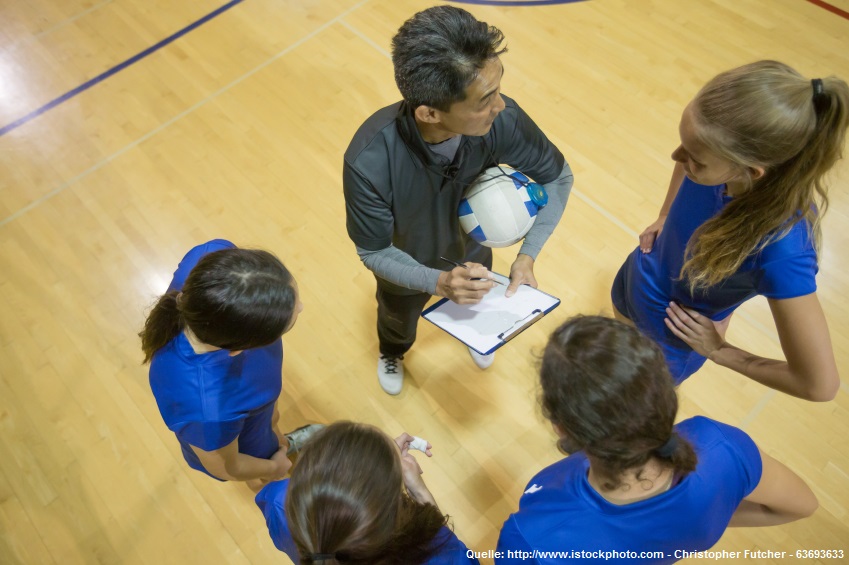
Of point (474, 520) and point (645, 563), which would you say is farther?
point (474, 520)

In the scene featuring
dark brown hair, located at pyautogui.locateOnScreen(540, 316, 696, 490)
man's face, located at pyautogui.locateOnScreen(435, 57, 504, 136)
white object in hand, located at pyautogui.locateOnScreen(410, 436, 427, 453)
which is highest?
man's face, located at pyautogui.locateOnScreen(435, 57, 504, 136)

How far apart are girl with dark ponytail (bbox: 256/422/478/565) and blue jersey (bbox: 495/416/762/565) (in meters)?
0.19

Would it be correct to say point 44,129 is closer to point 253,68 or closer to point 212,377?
point 253,68

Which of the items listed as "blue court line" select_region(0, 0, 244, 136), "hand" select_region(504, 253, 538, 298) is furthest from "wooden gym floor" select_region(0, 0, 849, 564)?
"hand" select_region(504, 253, 538, 298)

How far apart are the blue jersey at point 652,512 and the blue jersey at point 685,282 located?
40cm

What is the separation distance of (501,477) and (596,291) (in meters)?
1.09

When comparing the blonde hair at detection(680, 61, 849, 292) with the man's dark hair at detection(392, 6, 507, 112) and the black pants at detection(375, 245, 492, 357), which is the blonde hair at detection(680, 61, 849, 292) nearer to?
the man's dark hair at detection(392, 6, 507, 112)

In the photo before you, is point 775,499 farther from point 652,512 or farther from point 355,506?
point 355,506

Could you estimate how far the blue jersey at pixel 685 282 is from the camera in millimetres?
1396

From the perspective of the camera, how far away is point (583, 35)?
4020mm

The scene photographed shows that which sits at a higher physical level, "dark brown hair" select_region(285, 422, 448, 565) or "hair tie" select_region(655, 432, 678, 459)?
"hair tie" select_region(655, 432, 678, 459)

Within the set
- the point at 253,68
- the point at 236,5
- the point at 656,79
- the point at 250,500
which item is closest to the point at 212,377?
the point at 250,500

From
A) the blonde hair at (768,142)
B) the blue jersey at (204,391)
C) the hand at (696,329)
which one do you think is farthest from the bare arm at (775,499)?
the blue jersey at (204,391)

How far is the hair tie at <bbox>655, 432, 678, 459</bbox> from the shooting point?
1.18 meters
